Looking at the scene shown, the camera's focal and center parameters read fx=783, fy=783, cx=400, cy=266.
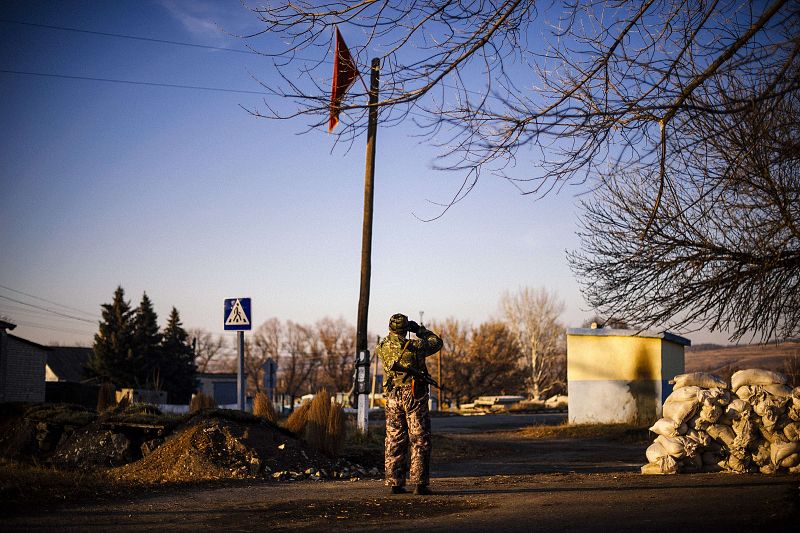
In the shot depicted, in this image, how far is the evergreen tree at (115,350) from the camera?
55156 mm

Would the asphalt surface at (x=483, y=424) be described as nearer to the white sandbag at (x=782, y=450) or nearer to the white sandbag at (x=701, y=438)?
the white sandbag at (x=701, y=438)

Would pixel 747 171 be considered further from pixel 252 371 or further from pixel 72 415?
pixel 252 371

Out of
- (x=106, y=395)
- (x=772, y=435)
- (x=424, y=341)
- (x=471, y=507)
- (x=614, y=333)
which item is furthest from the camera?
(x=614, y=333)

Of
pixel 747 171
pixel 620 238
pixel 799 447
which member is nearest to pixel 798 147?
pixel 747 171

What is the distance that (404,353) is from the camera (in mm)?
9055

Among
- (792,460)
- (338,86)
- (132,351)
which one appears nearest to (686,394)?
(792,460)

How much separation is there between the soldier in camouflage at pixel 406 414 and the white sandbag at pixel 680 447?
355 centimetres

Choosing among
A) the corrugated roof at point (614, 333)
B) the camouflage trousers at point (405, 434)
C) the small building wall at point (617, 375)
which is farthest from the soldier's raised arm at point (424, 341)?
the small building wall at point (617, 375)

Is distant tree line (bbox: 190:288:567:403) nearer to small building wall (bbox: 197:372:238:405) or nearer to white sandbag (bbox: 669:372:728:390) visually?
small building wall (bbox: 197:372:238:405)

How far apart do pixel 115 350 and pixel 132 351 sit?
1177 millimetres

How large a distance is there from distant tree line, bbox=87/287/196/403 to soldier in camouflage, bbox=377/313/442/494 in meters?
47.6

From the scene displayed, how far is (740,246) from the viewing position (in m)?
10.2

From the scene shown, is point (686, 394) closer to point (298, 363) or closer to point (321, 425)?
point (321, 425)

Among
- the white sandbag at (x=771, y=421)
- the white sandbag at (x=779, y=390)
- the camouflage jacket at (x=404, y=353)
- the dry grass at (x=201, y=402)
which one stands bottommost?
the dry grass at (x=201, y=402)
